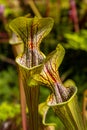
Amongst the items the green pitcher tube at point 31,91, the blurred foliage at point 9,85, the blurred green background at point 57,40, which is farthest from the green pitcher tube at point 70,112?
the blurred foliage at point 9,85

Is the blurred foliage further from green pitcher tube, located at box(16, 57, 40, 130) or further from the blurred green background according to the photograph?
green pitcher tube, located at box(16, 57, 40, 130)

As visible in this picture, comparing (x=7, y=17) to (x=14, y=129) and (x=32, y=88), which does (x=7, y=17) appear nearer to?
(x=14, y=129)

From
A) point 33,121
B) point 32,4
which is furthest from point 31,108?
point 32,4

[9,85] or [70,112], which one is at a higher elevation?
[9,85]

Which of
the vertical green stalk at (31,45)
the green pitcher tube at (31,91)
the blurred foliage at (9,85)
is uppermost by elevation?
the blurred foliage at (9,85)

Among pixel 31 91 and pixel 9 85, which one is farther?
pixel 9 85

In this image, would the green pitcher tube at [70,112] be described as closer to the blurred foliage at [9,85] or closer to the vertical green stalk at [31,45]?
the vertical green stalk at [31,45]

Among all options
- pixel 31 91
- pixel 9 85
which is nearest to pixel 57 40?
→ pixel 9 85

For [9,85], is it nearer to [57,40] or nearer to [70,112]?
[57,40]
